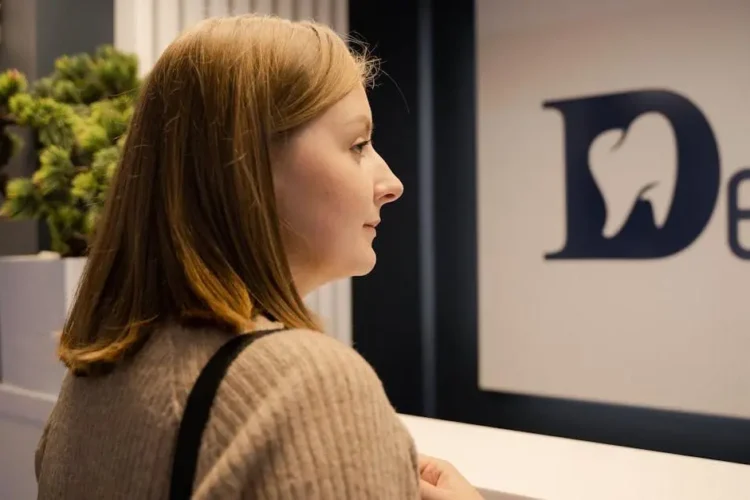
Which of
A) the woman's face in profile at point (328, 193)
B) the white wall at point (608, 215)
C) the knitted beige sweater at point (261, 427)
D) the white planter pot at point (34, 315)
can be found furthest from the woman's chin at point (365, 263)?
the white wall at point (608, 215)

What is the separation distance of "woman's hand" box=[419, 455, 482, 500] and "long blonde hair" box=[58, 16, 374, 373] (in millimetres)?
226

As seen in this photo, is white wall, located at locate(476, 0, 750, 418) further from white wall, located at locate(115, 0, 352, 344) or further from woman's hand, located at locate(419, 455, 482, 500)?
woman's hand, located at locate(419, 455, 482, 500)

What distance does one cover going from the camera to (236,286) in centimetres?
71

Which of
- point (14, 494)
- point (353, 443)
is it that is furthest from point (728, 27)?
point (14, 494)

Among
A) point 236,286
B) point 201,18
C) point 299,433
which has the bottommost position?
point 299,433

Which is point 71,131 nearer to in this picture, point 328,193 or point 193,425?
point 328,193

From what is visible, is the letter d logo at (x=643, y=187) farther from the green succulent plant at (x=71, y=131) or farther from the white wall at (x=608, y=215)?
the green succulent plant at (x=71, y=131)

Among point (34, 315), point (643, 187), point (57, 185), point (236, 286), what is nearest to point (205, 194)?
point (236, 286)

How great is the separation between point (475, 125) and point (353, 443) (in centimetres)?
209

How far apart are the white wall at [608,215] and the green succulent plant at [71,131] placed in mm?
1222

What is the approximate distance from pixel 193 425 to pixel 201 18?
1793mm

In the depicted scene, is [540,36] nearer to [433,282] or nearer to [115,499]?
[433,282]

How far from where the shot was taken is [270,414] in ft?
1.94

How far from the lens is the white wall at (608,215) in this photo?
2.04 meters
